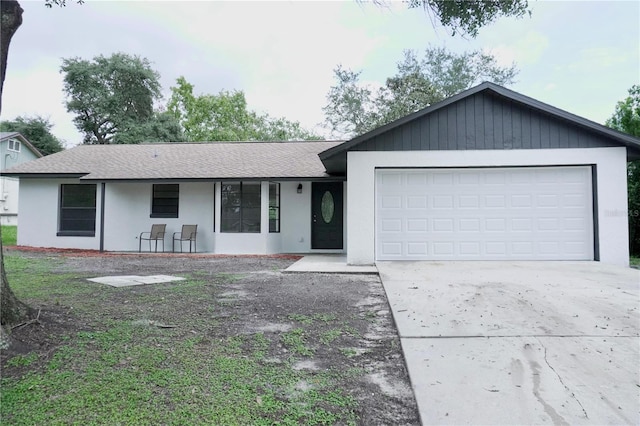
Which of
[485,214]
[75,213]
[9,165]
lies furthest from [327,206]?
[9,165]

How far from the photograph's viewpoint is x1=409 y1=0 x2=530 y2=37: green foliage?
6.21 m

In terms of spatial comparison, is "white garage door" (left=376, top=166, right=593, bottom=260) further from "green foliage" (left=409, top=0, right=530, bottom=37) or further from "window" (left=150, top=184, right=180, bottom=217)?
"window" (left=150, top=184, right=180, bottom=217)

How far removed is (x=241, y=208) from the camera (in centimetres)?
1190

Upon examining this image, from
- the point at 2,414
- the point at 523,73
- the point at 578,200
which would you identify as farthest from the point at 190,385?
the point at 523,73

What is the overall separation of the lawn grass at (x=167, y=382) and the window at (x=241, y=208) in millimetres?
7504

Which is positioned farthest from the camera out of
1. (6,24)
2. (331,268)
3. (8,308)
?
(331,268)

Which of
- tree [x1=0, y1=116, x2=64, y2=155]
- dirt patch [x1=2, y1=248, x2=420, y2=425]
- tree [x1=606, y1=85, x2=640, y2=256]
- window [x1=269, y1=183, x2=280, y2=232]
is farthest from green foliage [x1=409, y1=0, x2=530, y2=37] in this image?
tree [x1=0, y1=116, x2=64, y2=155]

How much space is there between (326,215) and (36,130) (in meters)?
32.6

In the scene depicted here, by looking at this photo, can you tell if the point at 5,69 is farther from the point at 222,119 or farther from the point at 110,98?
the point at 222,119

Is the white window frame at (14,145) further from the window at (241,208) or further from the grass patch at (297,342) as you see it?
the grass patch at (297,342)

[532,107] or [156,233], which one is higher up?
[532,107]

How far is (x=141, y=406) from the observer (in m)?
2.52

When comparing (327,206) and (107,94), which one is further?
(107,94)

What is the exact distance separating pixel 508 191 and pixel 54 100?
35.5 m
